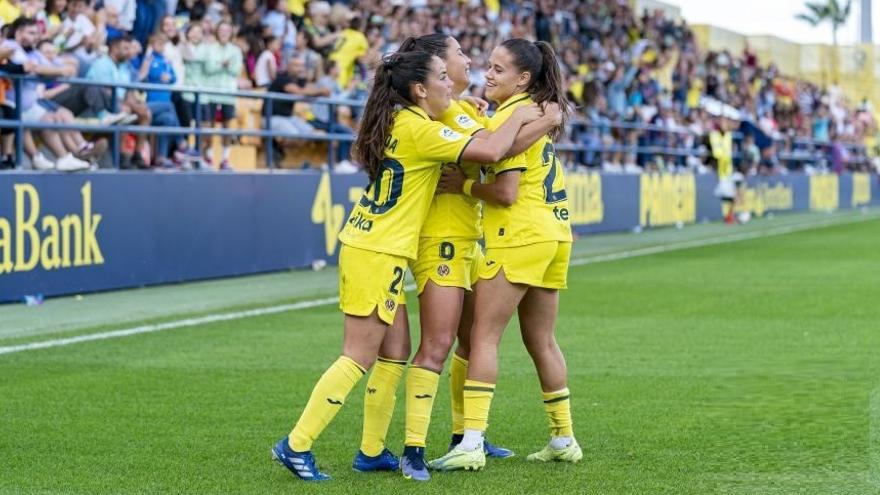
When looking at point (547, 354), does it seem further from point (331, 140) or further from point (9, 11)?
point (331, 140)

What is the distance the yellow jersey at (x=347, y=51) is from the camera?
21625 mm

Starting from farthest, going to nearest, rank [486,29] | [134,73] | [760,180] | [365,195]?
[760,180]
[486,29]
[134,73]
[365,195]

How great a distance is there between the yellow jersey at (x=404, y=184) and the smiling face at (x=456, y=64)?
239mm

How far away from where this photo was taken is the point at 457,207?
6.84 metres

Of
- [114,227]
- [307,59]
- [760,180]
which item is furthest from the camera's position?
[760,180]

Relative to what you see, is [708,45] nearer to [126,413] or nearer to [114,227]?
[114,227]

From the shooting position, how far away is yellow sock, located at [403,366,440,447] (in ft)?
21.8

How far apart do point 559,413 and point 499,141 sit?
1.25 m

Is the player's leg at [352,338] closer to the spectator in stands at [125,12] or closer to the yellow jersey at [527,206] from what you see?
the yellow jersey at [527,206]

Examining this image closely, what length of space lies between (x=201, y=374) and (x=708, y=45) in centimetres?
4521

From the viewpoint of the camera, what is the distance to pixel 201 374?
9.87 meters

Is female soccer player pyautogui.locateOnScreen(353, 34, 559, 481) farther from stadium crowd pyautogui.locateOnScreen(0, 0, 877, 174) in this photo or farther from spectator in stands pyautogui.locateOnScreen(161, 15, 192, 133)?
spectator in stands pyautogui.locateOnScreen(161, 15, 192, 133)

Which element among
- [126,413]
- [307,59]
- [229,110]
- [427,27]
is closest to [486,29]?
[427,27]

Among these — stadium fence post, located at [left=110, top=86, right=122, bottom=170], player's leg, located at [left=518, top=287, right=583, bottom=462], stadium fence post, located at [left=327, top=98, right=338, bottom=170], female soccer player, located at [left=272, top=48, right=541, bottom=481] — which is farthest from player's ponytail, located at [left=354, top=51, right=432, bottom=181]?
stadium fence post, located at [left=327, top=98, right=338, bottom=170]
